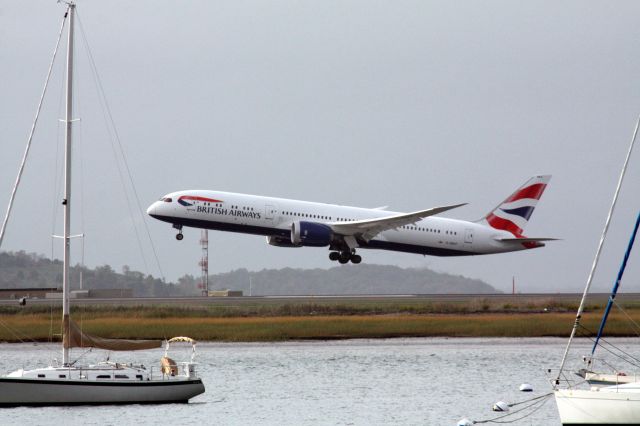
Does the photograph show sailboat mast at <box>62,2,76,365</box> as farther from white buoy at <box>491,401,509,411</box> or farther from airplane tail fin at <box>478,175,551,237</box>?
airplane tail fin at <box>478,175,551,237</box>

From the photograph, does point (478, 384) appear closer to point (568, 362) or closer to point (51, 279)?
point (568, 362)

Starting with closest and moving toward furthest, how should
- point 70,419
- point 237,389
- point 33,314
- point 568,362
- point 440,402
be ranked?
point 70,419, point 440,402, point 237,389, point 568,362, point 33,314

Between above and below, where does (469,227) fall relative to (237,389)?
above

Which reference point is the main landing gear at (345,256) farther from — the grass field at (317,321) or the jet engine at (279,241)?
the grass field at (317,321)

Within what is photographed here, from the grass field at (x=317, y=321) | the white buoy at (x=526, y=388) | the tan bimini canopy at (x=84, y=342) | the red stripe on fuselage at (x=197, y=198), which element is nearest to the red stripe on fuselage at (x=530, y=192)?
the grass field at (x=317, y=321)

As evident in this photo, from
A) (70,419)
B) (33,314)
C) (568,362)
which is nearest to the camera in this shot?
(70,419)

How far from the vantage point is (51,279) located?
196m

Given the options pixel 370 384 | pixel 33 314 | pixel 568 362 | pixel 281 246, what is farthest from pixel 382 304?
pixel 370 384

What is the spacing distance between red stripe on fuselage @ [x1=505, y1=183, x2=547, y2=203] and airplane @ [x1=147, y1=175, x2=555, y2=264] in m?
0.15

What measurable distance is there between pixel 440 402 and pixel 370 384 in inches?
215

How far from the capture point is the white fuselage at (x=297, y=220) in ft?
257

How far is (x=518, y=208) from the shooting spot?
301 feet

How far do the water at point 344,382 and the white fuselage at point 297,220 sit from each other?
720 inches

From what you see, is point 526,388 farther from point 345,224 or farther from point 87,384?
point 345,224
